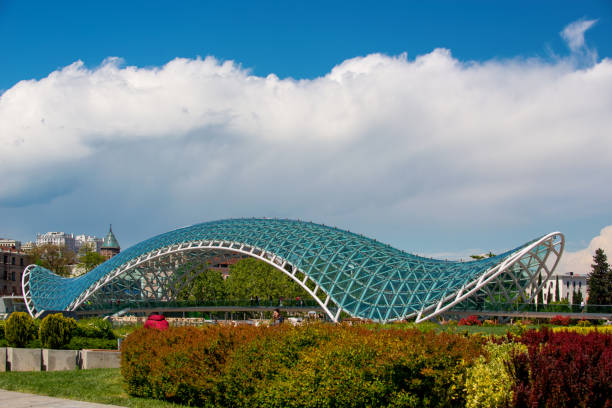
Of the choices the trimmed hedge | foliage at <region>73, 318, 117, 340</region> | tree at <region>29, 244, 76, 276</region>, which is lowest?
foliage at <region>73, 318, 117, 340</region>

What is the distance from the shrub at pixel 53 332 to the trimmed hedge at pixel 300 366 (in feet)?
24.2

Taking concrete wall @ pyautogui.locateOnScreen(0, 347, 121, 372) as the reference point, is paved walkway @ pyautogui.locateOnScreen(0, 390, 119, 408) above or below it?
above

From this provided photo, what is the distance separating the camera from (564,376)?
8125 mm

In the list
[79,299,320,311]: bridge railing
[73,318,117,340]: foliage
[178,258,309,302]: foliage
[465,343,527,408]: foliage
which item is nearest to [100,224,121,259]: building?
[178,258,309,302]: foliage

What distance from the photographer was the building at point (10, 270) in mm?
113062

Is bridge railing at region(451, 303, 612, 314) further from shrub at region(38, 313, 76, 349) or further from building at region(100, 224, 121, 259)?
building at region(100, 224, 121, 259)

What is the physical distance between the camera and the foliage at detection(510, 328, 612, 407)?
794 cm

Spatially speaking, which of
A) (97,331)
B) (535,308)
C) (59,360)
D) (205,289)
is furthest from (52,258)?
(59,360)

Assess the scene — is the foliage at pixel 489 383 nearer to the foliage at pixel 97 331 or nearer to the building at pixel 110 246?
the foliage at pixel 97 331

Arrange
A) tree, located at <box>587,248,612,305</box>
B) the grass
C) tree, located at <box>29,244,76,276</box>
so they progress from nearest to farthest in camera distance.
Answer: the grass → tree, located at <box>587,248,612,305</box> → tree, located at <box>29,244,76,276</box>

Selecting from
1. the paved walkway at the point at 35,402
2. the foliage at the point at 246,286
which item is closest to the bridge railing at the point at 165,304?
the foliage at the point at 246,286

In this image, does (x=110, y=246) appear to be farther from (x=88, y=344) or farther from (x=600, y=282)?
(x=88, y=344)

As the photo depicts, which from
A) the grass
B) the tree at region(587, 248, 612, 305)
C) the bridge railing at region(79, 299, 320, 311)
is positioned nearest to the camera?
the grass

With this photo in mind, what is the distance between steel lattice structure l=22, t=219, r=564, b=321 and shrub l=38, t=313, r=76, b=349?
23.9 metres
